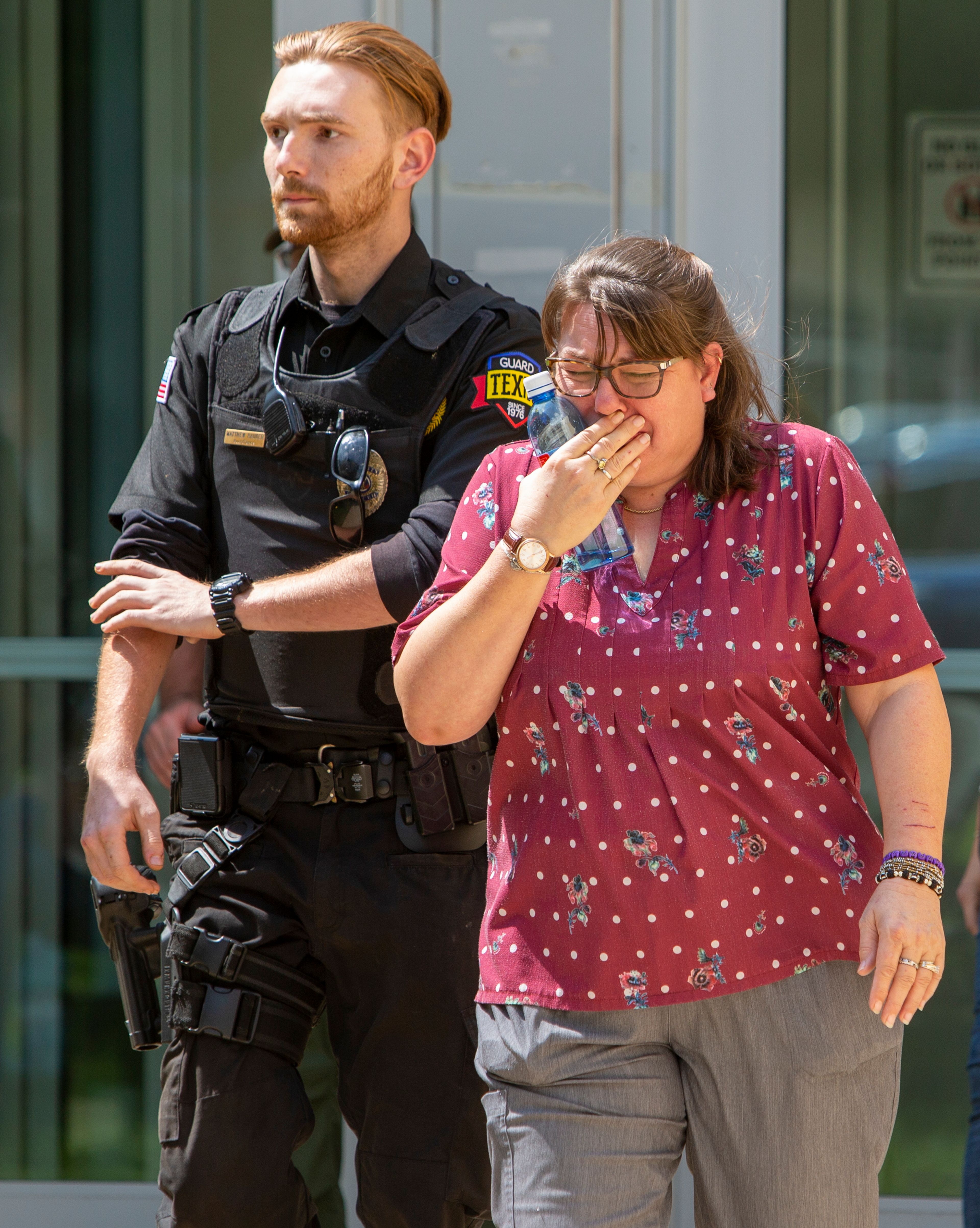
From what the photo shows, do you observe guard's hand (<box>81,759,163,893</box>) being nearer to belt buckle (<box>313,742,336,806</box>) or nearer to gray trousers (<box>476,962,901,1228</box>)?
belt buckle (<box>313,742,336,806</box>)

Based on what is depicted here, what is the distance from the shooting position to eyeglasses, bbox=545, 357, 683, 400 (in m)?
1.67

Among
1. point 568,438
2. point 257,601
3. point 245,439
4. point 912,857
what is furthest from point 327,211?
point 912,857

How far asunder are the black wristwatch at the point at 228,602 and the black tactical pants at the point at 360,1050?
0.33 m

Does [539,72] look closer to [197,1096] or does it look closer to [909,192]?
[909,192]

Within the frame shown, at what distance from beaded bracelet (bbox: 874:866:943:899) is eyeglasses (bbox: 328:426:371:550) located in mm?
1002

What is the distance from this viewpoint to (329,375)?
2.28 m

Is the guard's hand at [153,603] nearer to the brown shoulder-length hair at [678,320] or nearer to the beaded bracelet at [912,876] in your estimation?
the brown shoulder-length hair at [678,320]

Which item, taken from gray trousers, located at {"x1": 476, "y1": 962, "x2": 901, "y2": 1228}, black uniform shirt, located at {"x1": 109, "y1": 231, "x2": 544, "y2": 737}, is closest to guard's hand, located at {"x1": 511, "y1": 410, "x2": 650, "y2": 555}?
black uniform shirt, located at {"x1": 109, "y1": 231, "x2": 544, "y2": 737}

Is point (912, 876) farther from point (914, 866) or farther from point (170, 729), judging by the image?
point (170, 729)

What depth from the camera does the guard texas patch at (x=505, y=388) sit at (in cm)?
221

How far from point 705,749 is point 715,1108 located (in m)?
0.45

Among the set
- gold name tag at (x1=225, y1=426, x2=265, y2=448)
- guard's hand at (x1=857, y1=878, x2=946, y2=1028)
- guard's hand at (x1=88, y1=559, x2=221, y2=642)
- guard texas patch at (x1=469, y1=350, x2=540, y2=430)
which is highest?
guard texas patch at (x1=469, y1=350, x2=540, y2=430)

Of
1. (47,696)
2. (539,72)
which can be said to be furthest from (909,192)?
(47,696)

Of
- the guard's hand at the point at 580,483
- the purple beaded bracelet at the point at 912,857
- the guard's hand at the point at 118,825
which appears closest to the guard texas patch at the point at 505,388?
the guard's hand at the point at 580,483
